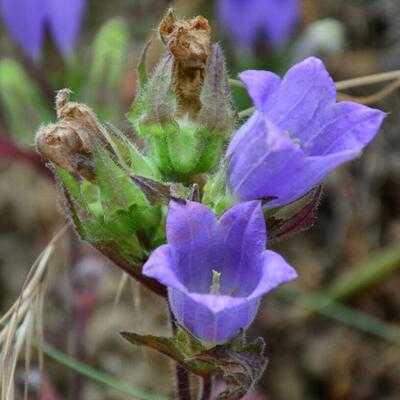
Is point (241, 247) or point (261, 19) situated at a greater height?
point (241, 247)

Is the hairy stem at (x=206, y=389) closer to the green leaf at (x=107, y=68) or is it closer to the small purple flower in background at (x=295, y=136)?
the small purple flower in background at (x=295, y=136)

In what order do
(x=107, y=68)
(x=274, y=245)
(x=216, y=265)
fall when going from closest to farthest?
(x=216, y=265)
(x=107, y=68)
(x=274, y=245)

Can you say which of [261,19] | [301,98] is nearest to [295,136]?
[301,98]

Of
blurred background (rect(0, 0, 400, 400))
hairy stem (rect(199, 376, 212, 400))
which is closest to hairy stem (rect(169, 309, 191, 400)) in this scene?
hairy stem (rect(199, 376, 212, 400))

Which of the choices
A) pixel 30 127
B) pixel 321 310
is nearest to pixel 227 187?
pixel 30 127

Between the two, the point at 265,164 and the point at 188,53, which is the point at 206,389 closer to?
the point at 265,164

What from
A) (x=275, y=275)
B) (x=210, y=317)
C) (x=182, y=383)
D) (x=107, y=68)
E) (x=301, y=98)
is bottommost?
(x=182, y=383)

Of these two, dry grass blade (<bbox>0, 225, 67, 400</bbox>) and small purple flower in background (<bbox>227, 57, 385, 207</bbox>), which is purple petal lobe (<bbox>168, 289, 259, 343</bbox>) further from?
dry grass blade (<bbox>0, 225, 67, 400</bbox>)
